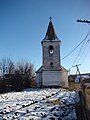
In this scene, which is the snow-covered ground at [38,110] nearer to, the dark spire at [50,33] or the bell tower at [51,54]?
the bell tower at [51,54]

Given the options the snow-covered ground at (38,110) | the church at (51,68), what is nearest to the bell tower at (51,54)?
the church at (51,68)

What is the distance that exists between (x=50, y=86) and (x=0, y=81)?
35.9 feet

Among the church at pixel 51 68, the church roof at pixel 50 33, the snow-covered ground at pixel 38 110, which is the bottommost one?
the snow-covered ground at pixel 38 110

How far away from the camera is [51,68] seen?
45.4 m

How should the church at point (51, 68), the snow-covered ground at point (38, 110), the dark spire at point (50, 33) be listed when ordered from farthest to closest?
the dark spire at point (50, 33), the church at point (51, 68), the snow-covered ground at point (38, 110)

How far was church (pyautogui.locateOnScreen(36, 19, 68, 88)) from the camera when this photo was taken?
147 feet

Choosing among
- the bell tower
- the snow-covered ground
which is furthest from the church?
the snow-covered ground

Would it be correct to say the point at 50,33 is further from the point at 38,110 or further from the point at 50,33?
the point at 38,110

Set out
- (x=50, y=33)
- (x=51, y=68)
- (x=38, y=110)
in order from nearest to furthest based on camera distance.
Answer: (x=38, y=110) < (x=51, y=68) < (x=50, y=33)

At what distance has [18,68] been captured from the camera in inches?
2008

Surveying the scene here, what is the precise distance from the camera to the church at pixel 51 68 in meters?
44.7

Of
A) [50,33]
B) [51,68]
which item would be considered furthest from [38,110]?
[50,33]

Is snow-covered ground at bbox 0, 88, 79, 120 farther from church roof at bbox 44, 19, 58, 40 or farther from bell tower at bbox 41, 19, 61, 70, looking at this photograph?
church roof at bbox 44, 19, 58, 40

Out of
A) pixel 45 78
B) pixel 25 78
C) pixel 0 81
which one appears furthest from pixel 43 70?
pixel 0 81
